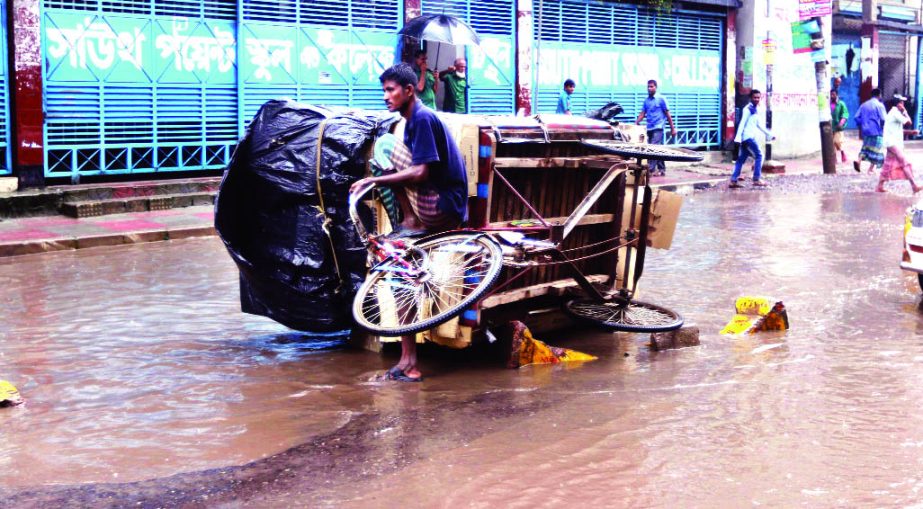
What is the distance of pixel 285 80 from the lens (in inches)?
653

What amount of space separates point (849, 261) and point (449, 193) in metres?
5.92

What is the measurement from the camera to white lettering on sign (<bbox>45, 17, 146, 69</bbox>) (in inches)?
546

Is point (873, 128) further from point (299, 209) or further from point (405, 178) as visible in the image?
point (405, 178)

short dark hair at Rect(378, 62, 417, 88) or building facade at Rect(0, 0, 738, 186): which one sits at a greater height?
building facade at Rect(0, 0, 738, 186)

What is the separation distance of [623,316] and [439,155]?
1.81 metres

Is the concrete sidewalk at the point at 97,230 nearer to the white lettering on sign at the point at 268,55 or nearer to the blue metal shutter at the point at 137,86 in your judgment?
the blue metal shutter at the point at 137,86

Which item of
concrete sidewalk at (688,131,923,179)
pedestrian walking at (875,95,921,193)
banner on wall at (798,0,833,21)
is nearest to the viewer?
pedestrian walking at (875,95,921,193)

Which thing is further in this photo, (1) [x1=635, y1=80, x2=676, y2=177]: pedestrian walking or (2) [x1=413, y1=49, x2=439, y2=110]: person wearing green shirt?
(1) [x1=635, y1=80, x2=676, y2=177]: pedestrian walking

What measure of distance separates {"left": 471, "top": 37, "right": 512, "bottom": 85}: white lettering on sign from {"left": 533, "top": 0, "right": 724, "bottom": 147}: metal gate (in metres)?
0.60

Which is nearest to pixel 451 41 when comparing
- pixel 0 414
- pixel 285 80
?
pixel 285 80

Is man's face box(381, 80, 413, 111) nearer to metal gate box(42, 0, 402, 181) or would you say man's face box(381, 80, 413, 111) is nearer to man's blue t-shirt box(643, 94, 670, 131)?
metal gate box(42, 0, 402, 181)

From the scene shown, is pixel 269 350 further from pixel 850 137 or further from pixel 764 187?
pixel 850 137

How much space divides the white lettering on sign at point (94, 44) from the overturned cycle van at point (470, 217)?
8.27m

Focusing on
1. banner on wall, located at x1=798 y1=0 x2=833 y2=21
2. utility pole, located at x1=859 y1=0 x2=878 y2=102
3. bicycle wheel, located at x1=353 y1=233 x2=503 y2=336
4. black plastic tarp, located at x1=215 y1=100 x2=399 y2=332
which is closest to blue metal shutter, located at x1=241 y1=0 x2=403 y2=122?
banner on wall, located at x1=798 y1=0 x2=833 y2=21
